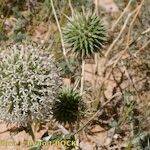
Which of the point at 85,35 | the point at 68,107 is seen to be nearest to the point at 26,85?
the point at 68,107

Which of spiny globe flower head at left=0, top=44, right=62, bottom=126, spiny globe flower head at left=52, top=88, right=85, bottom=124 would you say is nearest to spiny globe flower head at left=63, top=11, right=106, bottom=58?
spiny globe flower head at left=52, top=88, right=85, bottom=124

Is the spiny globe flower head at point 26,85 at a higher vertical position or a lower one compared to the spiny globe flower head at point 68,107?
higher

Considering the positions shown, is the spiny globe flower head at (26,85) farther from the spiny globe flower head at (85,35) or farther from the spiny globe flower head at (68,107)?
the spiny globe flower head at (85,35)

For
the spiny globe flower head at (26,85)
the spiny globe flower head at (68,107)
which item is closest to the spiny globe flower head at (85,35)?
the spiny globe flower head at (68,107)

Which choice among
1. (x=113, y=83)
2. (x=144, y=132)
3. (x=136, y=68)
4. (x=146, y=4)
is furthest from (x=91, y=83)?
(x=146, y=4)

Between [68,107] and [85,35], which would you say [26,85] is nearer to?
[68,107]

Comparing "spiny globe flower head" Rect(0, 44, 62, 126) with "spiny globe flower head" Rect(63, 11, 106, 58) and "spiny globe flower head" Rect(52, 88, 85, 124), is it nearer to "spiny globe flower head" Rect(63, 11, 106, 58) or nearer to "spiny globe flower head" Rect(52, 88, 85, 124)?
"spiny globe flower head" Rect(52, 88, 85, 124)

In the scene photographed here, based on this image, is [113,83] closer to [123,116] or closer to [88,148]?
[123,116]
